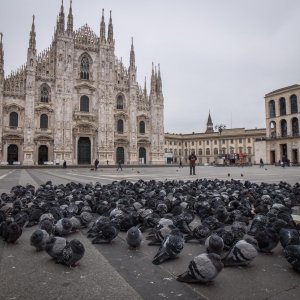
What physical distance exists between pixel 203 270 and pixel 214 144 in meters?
88.5

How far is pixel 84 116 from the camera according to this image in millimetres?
39281

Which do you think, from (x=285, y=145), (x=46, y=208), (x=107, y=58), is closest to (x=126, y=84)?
(x=107, y=58)

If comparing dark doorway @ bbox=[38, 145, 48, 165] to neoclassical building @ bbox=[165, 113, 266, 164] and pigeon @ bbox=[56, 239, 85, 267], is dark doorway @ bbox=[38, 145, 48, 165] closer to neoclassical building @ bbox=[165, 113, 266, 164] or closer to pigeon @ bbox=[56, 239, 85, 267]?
pigeon @ bbox=[56, 239, 85, 267]

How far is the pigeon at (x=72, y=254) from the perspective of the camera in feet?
6.82

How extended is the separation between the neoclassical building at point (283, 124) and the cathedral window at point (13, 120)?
1791 inches

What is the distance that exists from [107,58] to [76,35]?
19.4ft

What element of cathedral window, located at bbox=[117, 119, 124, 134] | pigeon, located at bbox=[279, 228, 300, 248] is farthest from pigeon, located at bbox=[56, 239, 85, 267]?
cathedral window, located at bbox=[117, 119, 124, 134]

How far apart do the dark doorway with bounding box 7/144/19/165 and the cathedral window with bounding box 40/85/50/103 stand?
7.83m

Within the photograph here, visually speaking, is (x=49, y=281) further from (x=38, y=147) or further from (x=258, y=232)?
(x=38, y=147)

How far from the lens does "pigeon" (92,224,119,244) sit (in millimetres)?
→ 2711

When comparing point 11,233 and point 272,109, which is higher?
point 272,109

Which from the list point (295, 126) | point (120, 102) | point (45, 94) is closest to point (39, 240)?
point (45, 94)

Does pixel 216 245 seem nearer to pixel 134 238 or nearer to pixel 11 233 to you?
pixel 134 238

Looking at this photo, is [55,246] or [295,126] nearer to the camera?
[55,246]
